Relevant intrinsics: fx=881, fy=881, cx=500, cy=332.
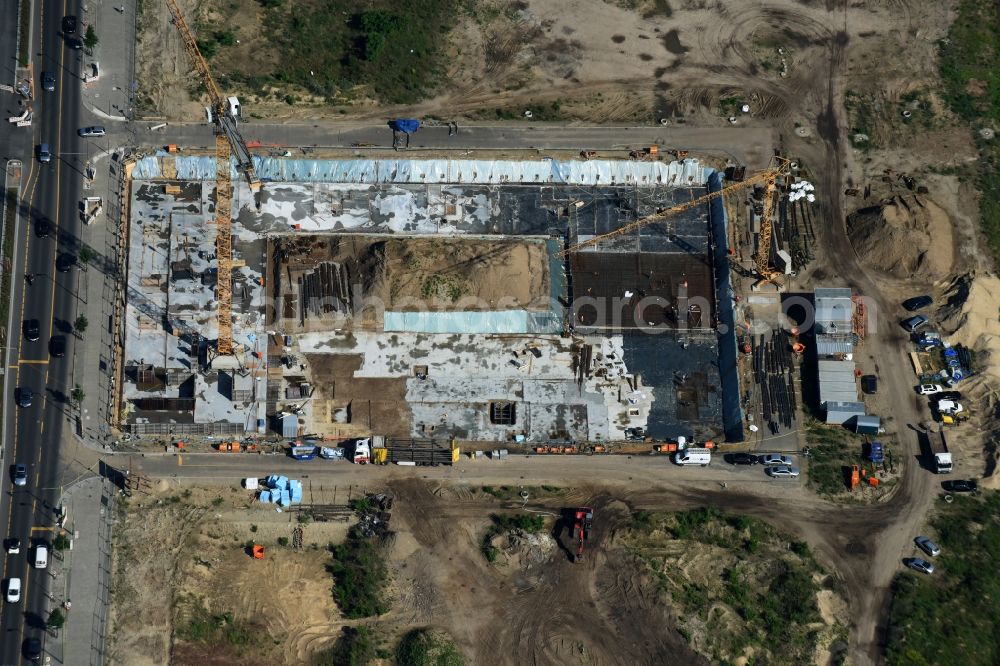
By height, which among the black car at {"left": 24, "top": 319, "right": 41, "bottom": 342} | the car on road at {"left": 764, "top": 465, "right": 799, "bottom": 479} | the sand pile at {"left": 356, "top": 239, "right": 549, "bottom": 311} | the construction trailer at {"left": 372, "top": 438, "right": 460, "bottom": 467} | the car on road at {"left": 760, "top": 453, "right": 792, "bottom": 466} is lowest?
the car on road at {"left": 764, "top": 465, "right": 799, "bottom": 479}

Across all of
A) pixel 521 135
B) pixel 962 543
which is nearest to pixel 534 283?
pixel 521 135

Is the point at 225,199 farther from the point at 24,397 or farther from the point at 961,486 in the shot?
the point at 961,486

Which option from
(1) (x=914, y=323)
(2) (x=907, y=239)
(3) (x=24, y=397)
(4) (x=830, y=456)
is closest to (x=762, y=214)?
(2) (x=907, y=239)

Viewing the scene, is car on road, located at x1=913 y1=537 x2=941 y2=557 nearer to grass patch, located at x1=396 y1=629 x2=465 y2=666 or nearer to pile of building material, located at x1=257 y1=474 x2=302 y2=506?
grass patch, located at x1=396 y1=629 x2=465 y2=666

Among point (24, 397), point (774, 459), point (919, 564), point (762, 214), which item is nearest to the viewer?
point (919, 564)

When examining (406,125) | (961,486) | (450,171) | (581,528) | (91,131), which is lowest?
(581,528)

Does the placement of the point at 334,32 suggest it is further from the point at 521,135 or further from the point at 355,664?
the point at 355,664

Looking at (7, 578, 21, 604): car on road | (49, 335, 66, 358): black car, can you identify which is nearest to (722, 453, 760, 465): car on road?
(49, 335, 66, 358): black car
